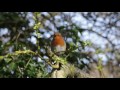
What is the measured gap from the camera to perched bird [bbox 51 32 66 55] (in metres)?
2.43

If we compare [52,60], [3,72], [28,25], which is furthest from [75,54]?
[28,25]

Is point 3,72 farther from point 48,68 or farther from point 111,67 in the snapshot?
point 111,67

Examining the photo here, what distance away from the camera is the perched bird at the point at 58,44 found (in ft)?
7.97

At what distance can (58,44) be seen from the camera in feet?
8.55

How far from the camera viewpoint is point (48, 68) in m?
2.31
